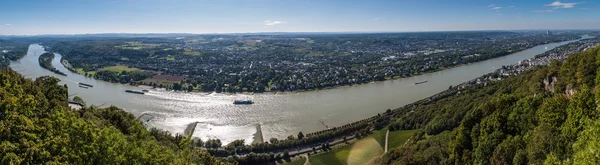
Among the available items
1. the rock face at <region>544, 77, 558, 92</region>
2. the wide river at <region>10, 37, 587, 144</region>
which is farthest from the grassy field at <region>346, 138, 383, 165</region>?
the rock face at <region>544, 77, 558, 92</region>

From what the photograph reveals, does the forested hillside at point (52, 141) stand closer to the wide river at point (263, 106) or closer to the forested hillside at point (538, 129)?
the forested hillside at point (538, 129)

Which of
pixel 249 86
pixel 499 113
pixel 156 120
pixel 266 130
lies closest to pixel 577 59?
pixel 499 113

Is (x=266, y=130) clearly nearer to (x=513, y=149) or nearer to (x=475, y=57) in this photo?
(x=513, y=149)

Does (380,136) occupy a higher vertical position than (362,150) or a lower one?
higher

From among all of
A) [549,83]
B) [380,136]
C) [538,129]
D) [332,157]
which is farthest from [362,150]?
[538,129]

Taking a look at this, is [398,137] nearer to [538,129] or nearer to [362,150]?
[362,150]

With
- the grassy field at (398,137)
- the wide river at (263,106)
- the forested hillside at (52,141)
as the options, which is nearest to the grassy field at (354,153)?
the grassy field at (398,137)
